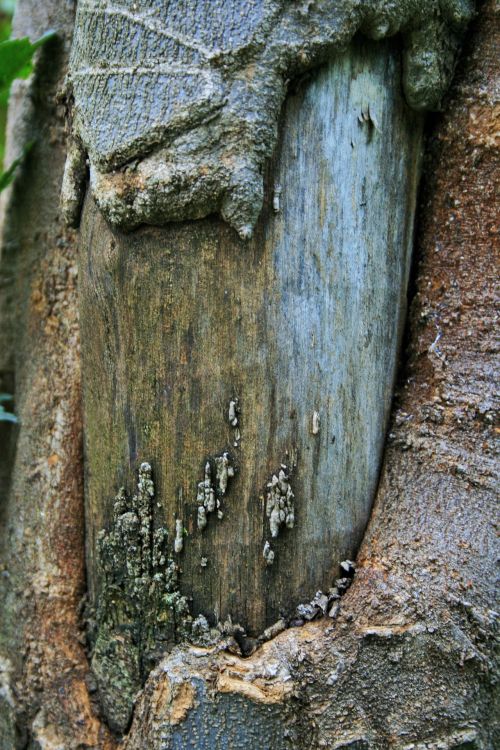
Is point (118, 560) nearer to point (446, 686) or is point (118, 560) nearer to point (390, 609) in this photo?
point (390, 609)

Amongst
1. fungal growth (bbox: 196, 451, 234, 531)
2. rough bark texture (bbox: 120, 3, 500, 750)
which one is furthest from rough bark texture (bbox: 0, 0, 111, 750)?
fungal growth (bbox: 196, 451, 234, 531)

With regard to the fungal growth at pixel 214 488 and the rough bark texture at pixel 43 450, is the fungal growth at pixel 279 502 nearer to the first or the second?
the fungal growth at pixel 214 488

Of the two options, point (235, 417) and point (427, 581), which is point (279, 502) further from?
point (427, 581)

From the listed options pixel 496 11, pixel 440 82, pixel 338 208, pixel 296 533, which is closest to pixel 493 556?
pixel 296 533

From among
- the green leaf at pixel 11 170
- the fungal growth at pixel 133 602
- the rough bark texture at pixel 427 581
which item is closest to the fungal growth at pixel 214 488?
the fungal growth at pixel 133 602

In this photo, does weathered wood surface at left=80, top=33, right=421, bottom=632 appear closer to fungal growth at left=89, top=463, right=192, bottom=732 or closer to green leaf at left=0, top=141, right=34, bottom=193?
fungal growth at left=89, top=463, right=192, bottom=732

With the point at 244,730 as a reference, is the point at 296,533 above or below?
above

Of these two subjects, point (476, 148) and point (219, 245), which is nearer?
point (219, 245)
